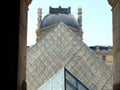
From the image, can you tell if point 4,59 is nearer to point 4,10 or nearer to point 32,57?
point 4,10

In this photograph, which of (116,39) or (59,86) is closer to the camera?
(116,39)

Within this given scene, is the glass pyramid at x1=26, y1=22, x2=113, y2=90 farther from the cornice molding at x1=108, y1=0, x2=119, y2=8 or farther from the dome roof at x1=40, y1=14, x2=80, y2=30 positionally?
the cornice molding at x1=108, y1=0, x2=119, y2=8

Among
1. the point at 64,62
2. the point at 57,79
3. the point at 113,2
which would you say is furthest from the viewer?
the point at 64,62

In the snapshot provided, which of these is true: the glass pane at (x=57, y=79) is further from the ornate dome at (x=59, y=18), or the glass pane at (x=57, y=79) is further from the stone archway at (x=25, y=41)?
the ornate dome at (x=59, y=18)

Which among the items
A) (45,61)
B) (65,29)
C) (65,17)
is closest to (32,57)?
(45,61)

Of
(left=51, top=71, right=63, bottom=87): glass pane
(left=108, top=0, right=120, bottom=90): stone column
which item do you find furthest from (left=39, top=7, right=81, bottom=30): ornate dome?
(left=108, top=0, right=120, bottom=90): stone column

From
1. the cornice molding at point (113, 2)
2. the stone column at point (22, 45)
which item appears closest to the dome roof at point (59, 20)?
the cornice molding at point (113, 2)

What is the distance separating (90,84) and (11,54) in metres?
30.0

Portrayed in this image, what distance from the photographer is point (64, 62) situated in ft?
131

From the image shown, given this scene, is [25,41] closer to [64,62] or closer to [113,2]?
[113,2]

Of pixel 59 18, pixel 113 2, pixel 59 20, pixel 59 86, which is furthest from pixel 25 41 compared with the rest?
pixel 59 18

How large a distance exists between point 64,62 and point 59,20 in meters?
31.4

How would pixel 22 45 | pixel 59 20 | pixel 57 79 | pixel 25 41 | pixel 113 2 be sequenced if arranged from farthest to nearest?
pixel 59 20 → pixel 57 79 → pixel 113 2 → pixel 25 41 → pixel 22 45

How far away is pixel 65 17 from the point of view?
236 feet
